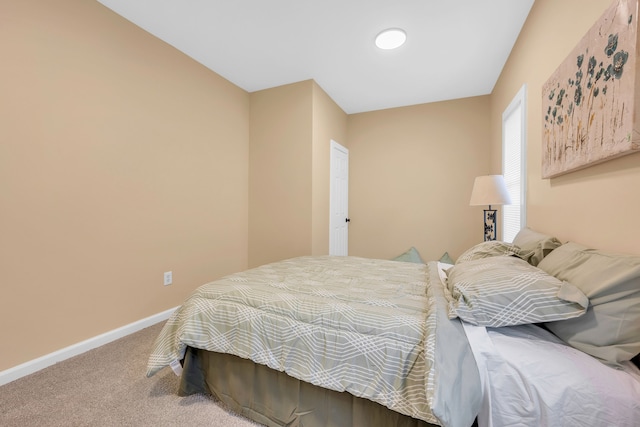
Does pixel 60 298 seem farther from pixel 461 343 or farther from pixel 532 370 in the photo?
pixel 532 370

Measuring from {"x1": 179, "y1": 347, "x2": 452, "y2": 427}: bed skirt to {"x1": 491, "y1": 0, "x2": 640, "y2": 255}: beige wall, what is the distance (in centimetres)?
113

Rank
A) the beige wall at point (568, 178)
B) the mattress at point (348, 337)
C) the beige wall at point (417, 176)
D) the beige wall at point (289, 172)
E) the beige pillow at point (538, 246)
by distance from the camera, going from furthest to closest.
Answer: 1. the beige wall at point (417, 176)
2. the beige wall at point (289, 172)
3. the beige pillow at point (538, 246)
4. the beige wall at point (568, 178)
5. the mattress at point (348, 337)

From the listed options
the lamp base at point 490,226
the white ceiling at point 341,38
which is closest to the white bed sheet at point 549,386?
the lamp base at point 490,226

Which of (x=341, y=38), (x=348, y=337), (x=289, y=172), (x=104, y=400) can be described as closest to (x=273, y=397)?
(x=348, y=337)

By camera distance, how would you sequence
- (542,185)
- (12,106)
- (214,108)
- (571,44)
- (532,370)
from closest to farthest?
(532,370)
(571,44)
(12,106)
(542,185)
(214,108)

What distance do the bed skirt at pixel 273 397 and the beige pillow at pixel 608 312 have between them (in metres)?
0.63

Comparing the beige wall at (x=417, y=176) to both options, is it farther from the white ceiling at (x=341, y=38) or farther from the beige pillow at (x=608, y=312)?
the beige pillow at (x=608, y=312)

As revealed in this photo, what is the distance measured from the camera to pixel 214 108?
3.01 meters

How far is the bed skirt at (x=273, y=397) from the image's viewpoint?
1.10 m

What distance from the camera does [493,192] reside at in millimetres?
2301

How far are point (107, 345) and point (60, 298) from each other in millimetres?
493

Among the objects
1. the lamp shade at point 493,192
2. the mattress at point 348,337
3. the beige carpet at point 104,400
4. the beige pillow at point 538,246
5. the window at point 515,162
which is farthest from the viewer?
the lamp shade at point 493,192

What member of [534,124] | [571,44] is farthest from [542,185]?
[571,44]

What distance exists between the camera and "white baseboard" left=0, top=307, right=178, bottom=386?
62.8 inches
